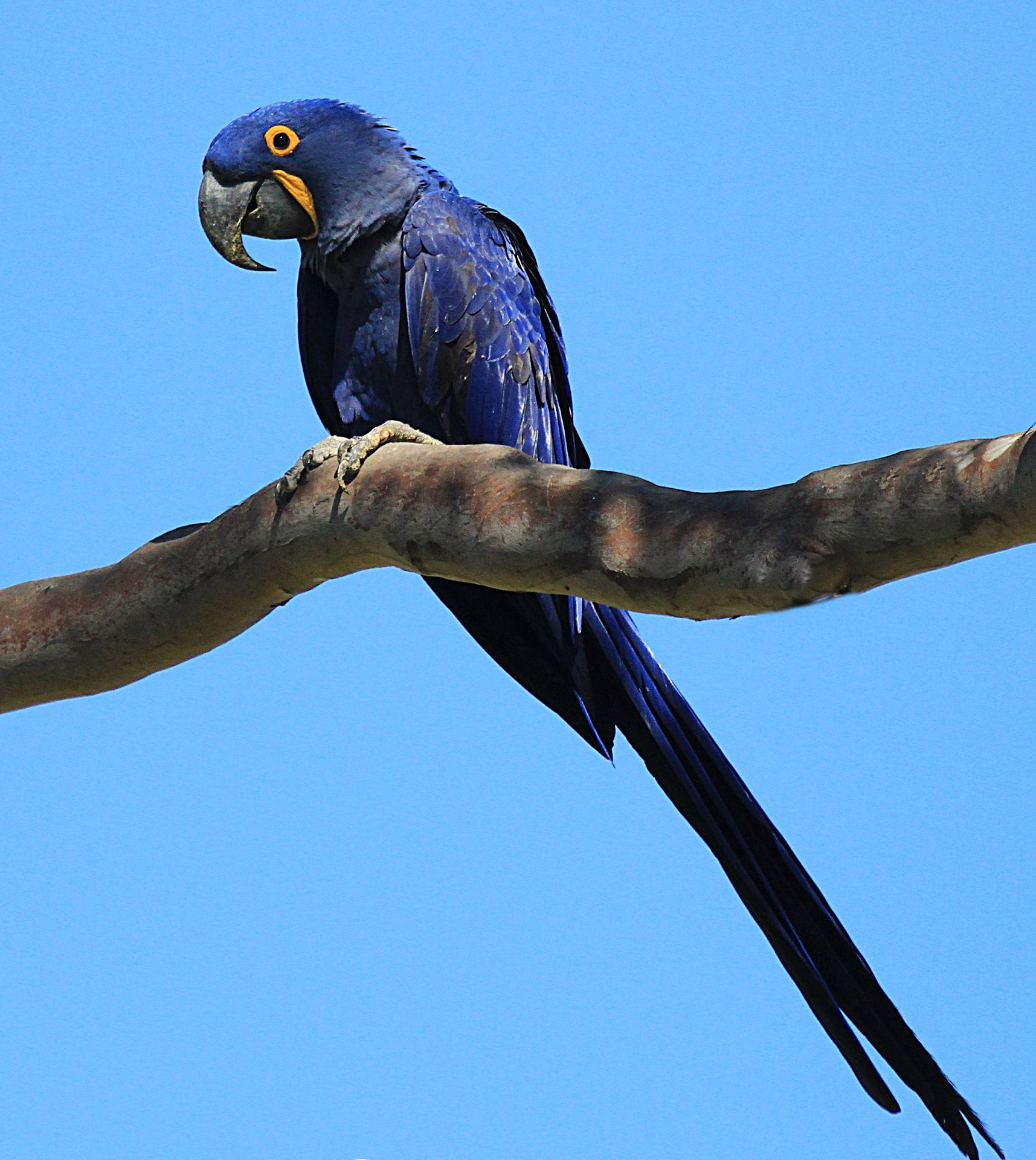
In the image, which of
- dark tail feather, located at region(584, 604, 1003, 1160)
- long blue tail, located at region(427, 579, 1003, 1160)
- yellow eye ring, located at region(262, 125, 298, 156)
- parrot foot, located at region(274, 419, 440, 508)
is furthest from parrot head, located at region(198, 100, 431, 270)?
dark tail feather, located at region(584, 604, 1003, 1160)

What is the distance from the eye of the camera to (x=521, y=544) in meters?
2.34

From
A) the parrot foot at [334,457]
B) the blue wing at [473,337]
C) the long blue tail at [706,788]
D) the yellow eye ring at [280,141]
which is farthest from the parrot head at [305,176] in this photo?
the parrot foot at [334,457]

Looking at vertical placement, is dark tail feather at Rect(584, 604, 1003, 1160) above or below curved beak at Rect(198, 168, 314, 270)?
below

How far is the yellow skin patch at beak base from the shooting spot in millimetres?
3869

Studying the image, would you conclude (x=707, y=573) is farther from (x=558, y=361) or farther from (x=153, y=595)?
(x=558, y=361)

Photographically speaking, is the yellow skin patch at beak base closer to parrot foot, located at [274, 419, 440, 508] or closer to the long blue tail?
the long blue tail

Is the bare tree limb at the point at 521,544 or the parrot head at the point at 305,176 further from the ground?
the parrot head at the point at 305,176

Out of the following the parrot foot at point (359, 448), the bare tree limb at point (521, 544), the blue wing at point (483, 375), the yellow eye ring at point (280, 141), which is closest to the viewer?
the bare tree limb at point (521, 544)

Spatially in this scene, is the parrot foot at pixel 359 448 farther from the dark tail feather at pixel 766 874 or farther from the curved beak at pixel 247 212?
the curved beak at pixel 247 212

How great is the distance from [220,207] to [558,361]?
1.13 meters

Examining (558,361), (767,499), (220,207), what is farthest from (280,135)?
(767,499)

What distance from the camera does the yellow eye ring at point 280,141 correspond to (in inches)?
154

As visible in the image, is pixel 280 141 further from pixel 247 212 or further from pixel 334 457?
pixel 334 457

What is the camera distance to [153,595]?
9.18 ft
